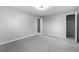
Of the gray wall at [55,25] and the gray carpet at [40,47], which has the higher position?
the gray wall at [55,25]

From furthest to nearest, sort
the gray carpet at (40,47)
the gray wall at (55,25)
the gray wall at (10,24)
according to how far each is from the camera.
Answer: the gray wall at (55,25)
the gray wall at (10,24)
the gray carpet at (40,47)

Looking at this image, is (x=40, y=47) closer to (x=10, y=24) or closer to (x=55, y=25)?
(x=10, y=24)

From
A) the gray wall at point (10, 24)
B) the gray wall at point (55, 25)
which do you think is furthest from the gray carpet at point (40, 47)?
the gray wall at point (55, 25)

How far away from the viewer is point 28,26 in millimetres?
4688

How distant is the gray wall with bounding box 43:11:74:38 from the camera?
14.1 feet

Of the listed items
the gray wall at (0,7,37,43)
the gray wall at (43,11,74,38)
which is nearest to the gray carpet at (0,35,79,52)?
the gray wall at (0,7,37,43)

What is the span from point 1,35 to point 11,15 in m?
1.43

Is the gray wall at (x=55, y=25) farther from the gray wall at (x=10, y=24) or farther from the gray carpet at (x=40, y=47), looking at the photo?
the gray wall at (x=10, y=24)

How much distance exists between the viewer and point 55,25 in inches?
193

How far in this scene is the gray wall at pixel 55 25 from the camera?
4293 millimetres

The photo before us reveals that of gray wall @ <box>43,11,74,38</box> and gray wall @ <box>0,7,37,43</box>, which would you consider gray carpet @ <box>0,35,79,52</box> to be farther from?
gray wall @ <box>43,11,74,38</box>

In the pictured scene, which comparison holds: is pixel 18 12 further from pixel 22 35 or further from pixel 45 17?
pixel 45 17

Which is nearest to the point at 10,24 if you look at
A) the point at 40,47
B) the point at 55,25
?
the point at 40,47

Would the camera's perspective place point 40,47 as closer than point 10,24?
Yes
